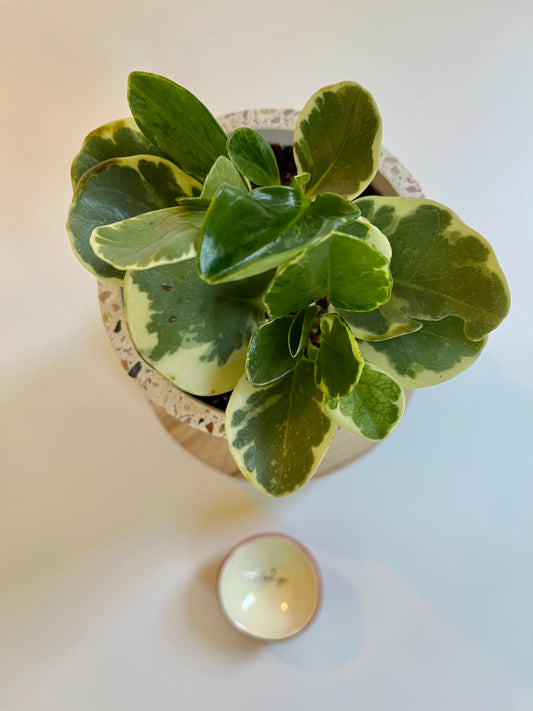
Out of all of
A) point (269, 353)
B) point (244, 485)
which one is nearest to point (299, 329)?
point (269, 353)

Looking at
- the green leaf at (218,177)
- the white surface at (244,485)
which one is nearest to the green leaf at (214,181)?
the green leaf at (218,177)

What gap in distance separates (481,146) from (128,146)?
0.45 metres

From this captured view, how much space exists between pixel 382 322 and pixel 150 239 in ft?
0.61

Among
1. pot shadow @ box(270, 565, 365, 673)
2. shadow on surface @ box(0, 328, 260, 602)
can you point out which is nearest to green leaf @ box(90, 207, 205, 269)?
shadow on surface @ box(0, 328, 260, 602)

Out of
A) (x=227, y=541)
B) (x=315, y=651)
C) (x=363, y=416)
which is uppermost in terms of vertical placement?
(x=363, y=416)

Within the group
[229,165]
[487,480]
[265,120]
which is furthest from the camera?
[487,480]

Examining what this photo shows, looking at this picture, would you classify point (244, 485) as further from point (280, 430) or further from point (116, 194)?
point (116, 194)

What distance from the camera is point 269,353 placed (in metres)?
0.41

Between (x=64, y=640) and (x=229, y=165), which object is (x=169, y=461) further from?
(x=229, y=165)

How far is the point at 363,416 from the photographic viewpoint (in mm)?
393

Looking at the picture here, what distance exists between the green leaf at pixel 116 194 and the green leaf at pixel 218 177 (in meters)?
0.07

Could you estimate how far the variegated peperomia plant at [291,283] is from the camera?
13.8 inches

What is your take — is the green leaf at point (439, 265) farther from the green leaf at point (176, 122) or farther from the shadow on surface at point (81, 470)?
the shadow on surface at point (81, 470)

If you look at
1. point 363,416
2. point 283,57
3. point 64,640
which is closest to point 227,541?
point 64,640
